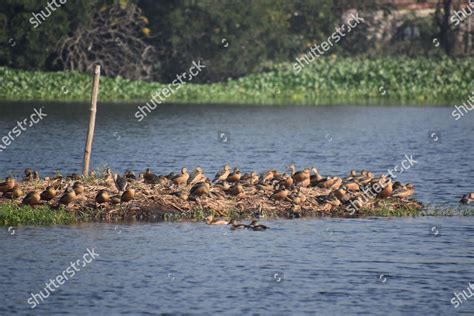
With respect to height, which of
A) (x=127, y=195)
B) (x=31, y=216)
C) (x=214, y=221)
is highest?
(x=127, y=195)

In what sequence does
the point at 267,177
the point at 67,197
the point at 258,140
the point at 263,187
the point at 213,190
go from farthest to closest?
the point at 258,140 → the point at 267,177 → the point at 263,187 → the point at 213,190 → the point at 67,197

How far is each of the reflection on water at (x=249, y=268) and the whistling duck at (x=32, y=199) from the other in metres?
0.89

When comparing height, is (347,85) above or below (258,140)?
above

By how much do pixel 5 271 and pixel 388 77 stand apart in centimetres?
5677

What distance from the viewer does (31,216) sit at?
25594mm

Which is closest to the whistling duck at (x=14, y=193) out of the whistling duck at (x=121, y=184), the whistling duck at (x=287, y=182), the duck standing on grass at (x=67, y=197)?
the duck standing on grass at (x=67, y=197)

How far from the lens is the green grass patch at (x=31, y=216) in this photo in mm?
25469

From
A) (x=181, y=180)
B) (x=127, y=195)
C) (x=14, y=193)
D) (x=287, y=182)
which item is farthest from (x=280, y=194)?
(x=14, y=193)

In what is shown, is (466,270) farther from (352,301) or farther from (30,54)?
(30,54)

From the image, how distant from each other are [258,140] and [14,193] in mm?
24943

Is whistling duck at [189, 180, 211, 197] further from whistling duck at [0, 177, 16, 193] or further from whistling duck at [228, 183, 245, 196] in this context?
whistling duck at [0, 177, 16, 193]

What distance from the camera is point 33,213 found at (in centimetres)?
2569

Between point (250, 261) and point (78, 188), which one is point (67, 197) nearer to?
point (78, 188)

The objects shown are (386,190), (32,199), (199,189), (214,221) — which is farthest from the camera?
(386,190)
